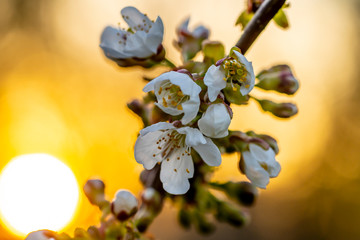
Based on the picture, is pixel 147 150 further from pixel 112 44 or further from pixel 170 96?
pixel 112 44

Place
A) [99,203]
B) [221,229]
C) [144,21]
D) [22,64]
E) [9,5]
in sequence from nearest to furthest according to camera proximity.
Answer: [99,203], [144,21], [9,5], [22,64], [221,229]

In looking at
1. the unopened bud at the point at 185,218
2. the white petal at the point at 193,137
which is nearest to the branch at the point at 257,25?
the white petal at the point at 193,137

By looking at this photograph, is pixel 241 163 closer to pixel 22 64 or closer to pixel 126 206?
pixel 126 206

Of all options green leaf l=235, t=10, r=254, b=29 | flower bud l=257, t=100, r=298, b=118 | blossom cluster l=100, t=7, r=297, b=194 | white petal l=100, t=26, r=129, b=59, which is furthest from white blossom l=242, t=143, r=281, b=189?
white petal l=100, t=26, r=129, b=59

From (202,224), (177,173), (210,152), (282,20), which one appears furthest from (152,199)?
(282,20)

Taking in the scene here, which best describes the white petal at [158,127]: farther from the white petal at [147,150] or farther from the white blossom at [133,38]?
the white blossom at [133,38]

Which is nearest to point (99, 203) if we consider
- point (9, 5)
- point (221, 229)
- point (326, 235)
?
point (9, 5)
